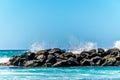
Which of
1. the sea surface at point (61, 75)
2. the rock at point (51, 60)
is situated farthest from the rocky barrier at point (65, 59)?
the sea surface at point (61, 75)

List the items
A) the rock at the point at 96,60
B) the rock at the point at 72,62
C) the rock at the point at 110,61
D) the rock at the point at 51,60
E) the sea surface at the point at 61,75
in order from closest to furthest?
the sea surface at the point at 61,75, the rock at the point at 72,62, the rock at the point at 110,61, the rock at the point at 51,60, the rock at the point at 96,60

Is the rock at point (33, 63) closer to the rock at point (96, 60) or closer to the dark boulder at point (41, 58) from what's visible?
the dark boulder at point (41, 58)

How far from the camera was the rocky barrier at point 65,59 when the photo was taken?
146 ft

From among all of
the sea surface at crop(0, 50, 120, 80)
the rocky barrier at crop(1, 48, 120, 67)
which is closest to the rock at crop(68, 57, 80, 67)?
the rocky barrier at crop(1, 48, 120, 67)

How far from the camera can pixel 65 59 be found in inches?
1786

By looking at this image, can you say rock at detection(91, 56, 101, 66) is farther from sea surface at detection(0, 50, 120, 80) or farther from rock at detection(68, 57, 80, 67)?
sea surface at detection(0, 50, 120, 80)

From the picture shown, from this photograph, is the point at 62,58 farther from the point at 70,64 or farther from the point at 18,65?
the point at 18,65

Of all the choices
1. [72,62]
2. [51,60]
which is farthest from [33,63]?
[72,62]

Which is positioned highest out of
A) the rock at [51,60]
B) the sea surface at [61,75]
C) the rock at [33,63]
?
the rock at [51,60]

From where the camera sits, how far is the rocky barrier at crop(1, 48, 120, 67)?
4453 cm

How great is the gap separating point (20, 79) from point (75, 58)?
15.3 metres

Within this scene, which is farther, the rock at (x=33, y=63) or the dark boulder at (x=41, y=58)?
the dark boulder at (x=41, y=58)

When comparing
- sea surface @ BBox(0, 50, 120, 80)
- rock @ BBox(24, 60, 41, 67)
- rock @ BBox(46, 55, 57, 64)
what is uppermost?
rock @ BBox(46, 55, 57, 64)

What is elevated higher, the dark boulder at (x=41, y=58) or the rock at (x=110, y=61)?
the dark boulder at (x=41, y=58)
